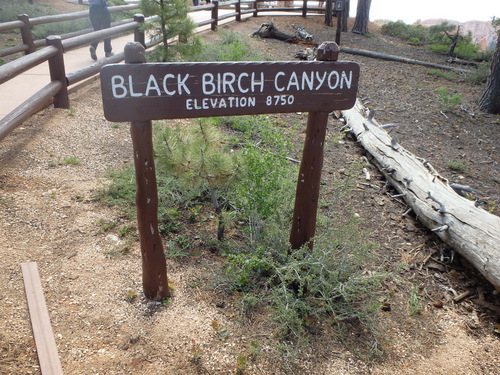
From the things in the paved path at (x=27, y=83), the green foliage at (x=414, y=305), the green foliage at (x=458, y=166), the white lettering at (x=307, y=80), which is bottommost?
the green foliage at (x=414, y=305)

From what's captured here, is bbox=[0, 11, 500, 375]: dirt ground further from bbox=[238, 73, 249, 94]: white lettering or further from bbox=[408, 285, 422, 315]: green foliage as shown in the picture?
bbox=[238, 73, 249, 94]: white lettering

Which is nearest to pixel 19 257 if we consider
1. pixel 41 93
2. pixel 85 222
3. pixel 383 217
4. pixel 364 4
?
pixel 85 222

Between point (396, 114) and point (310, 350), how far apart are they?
6.10m

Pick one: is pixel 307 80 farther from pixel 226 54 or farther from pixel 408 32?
pixel 408 32

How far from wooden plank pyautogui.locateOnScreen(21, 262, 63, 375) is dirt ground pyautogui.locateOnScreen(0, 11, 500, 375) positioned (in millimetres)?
58

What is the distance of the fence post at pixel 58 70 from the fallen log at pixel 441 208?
4.39 m

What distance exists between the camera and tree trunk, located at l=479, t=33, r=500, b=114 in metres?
8.27

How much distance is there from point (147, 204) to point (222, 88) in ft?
2.88

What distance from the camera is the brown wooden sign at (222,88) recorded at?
2328 millimetres

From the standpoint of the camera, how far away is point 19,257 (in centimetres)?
322

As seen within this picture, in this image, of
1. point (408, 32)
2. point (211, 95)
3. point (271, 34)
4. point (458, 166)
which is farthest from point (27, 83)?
point (408, 32)

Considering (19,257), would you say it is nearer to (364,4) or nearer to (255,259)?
(255,259)

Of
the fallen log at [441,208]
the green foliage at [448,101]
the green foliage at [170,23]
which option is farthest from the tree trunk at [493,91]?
the green foliage at [170,23]

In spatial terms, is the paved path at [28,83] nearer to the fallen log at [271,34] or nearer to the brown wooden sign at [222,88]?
the brown wooden sign at [222,88]
